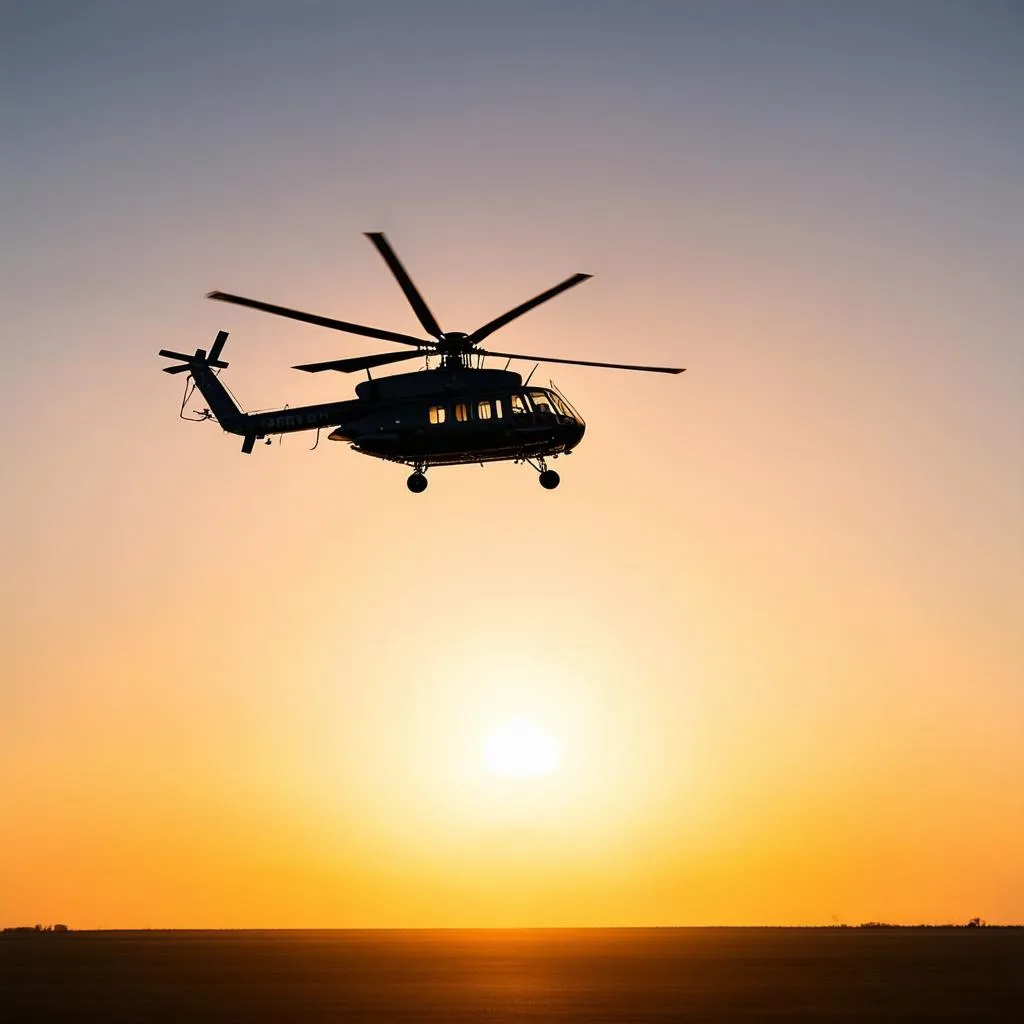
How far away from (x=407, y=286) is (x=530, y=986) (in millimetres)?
40812

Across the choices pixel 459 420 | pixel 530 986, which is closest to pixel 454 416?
pixel 459 420

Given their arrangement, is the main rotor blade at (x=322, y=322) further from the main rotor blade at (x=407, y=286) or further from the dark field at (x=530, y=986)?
the dark field at (x=530, y=986)

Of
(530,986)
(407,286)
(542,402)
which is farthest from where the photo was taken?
(530,986)

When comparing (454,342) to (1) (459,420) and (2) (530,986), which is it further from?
(2) (530,986)

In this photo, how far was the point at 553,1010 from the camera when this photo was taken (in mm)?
56062

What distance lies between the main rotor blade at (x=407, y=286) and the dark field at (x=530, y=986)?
26.7 meters

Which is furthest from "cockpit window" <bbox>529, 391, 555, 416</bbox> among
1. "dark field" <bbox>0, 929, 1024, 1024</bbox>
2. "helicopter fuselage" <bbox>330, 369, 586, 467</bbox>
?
"dark field" <bbox>0, 929, 1024, 1024</bbox>

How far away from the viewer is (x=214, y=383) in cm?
5694

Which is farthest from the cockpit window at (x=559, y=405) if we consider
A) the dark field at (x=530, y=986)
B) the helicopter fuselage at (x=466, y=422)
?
the dark field at (x=530, y=986)

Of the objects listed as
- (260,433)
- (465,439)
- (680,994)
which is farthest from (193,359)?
(680,994)

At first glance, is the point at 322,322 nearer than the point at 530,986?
Yes

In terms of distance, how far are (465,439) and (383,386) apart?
12.9 ft

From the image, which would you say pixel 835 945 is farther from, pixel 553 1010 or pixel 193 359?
pixel 193 359

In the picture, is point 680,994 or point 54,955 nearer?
point 680,994
